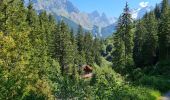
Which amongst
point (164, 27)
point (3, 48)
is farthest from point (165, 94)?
point (164, 27)

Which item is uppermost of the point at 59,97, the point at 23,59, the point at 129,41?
the point at 129,41

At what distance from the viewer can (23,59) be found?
44.7 m

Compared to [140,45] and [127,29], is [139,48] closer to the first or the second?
[140,45]

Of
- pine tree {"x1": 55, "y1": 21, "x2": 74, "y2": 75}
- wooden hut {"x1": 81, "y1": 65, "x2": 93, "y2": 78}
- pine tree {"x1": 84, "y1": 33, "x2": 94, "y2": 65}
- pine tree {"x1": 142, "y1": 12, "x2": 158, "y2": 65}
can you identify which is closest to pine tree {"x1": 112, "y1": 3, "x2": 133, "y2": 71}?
pine tree {"x1": 142, "y1": 12, "x2": 158, "y2": 65}

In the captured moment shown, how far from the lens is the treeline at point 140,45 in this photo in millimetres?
69812

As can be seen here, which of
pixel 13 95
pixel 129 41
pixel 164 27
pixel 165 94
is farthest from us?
pixel 164 27

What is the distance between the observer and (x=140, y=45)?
3991 inches

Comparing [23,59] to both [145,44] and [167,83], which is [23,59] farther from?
[145,44]

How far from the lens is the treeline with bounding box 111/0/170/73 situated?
6981 centimetres

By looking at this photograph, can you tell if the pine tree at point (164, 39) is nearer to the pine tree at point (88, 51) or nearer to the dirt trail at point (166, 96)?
the pine tree at point (88, 51)

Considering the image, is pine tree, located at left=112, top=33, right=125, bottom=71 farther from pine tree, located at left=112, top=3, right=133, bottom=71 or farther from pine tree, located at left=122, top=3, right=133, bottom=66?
pine tree, located at left=122, top=3, right=133, bottom=66

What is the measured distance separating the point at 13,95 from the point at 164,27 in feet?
234

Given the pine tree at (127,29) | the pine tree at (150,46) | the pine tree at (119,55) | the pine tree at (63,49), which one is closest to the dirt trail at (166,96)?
the pine tree at (119,55)

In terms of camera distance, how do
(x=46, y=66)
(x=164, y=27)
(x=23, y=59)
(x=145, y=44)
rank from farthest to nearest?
(x=145, y=44)
(x=164, y=27)
(x=46, y=66)
(x=23, y=59)
